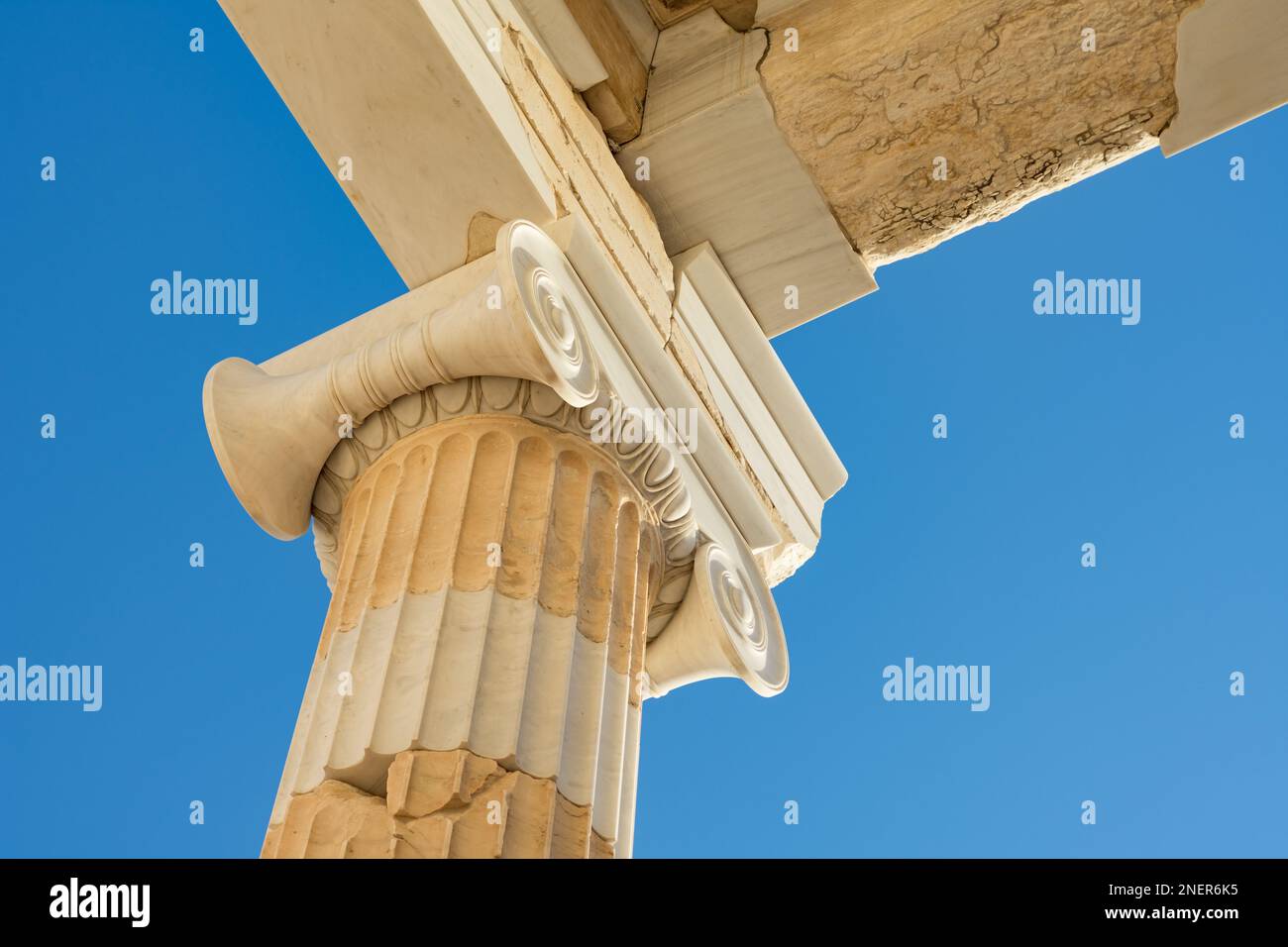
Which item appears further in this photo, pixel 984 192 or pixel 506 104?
pixel 984 192

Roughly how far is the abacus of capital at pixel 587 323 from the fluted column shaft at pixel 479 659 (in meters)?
0.01

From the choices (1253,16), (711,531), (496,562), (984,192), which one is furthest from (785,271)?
(496,562)

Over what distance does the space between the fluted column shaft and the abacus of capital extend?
14 mm

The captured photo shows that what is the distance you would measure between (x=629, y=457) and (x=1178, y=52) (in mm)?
3516

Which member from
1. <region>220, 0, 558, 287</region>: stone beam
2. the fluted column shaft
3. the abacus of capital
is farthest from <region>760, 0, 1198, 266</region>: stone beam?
the fluted column shaft

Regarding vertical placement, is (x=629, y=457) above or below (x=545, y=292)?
below

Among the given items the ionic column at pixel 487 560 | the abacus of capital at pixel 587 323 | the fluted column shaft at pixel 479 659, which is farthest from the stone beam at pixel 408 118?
the fluted column shaft at pixel 479 659

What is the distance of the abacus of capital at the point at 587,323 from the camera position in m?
5.65

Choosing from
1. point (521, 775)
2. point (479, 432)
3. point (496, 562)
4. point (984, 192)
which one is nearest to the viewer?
point (521, 775)

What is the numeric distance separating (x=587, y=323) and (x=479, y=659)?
1818mm

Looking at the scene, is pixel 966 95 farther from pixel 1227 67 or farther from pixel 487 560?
pixel 487 560

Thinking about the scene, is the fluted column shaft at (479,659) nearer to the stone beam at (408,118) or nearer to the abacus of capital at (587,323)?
the abacus of capital at (587,323)
